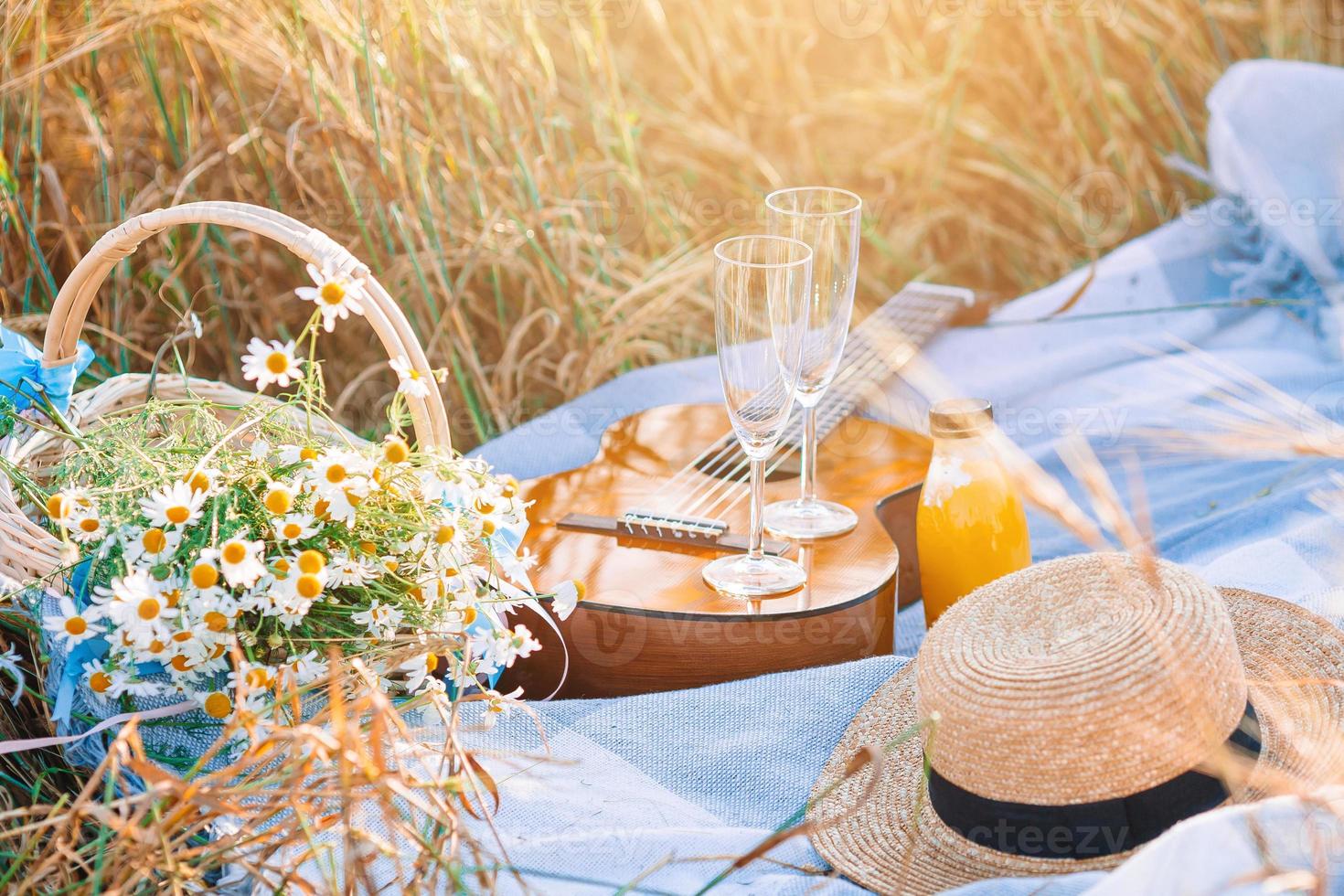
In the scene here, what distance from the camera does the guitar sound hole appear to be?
1.65 meters

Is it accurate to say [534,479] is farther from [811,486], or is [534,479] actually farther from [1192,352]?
[1192,352]

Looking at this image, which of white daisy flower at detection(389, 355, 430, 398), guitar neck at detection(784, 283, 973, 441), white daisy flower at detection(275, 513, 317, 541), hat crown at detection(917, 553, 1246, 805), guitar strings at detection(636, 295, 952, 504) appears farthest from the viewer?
guitar neck at detection(784, 283, 973, 441)

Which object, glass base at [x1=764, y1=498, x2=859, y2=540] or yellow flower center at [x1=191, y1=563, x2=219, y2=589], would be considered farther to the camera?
glass base at [x1=764, y1=498, x2=859, y2=540]

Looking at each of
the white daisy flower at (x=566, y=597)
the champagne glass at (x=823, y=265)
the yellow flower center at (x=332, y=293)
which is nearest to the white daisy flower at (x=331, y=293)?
the yellow flower center at (x=332, y=293)

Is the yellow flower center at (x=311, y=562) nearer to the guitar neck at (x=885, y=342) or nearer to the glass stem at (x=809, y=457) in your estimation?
the glass stem at (x=809, y=457)

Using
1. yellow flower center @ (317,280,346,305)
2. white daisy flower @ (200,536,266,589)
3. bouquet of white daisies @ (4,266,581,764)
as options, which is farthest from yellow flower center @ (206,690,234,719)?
yellow flower center @ (317,280,346,305)

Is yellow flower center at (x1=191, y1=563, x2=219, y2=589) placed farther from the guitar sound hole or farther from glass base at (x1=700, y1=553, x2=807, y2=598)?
the guitar sound hole

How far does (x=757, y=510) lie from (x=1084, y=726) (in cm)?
47

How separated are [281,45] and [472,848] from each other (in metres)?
1.45

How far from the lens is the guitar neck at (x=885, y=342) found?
1799mm

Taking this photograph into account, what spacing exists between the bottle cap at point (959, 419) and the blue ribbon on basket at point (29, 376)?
905 millimetres

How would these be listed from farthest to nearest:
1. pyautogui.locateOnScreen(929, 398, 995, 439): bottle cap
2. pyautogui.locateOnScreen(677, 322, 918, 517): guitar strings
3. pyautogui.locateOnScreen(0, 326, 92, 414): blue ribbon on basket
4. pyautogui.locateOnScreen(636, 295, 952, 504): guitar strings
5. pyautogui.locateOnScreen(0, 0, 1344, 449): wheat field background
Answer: pyautogui.locateOnScreen(0, 0, 1344, 449): wheat field background
pyautogui.locateOnScreen(636, 295, 952, 504): guitar strings
pyautogui.locateOnScreen(677, 322, 918, 517): guitar strings
pyautogui.locateOnScreen(929, 398, 995, 439): bottle cap
pyautogui.locateOnScreen(0, 326, 92, 414): blue ribbon on basket

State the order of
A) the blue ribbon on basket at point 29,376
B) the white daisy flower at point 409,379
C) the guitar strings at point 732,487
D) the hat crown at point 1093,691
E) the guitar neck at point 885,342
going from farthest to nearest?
1. the guitar neck at point 885,342
2. the guitar strings at point 732,487
3. the blue ribbon on basket at point 29,376
4. the white daisy flower at point 409,379
5. the hat crown at point 1093,691

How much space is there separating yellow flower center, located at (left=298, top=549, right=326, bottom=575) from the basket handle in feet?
0.88
